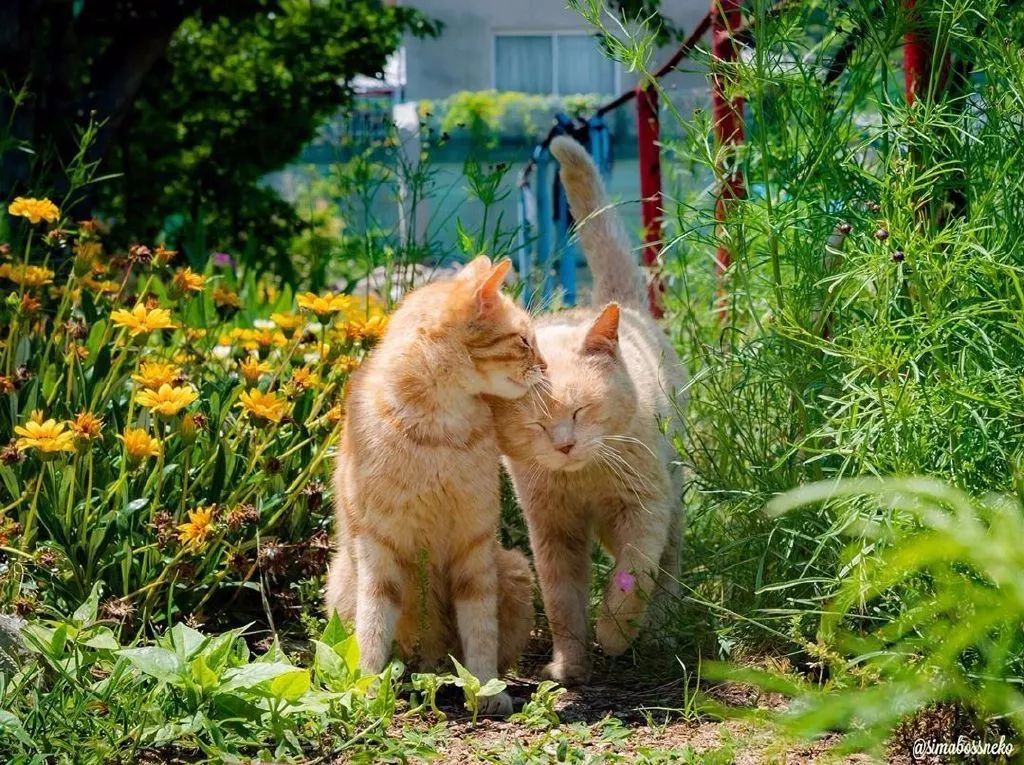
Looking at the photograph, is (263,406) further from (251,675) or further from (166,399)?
(251,675)

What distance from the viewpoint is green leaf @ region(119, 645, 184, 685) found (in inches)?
107

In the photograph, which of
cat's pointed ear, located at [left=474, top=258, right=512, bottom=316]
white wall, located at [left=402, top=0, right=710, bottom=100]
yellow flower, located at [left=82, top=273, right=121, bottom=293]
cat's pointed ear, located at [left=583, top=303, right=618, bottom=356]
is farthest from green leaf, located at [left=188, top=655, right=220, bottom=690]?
white wall, located at [left=402, top=0, right=710, bottom=100]

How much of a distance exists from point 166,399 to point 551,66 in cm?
1432

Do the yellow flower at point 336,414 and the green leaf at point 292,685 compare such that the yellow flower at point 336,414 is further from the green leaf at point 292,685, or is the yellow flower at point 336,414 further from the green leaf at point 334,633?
the green leaf at point 292,685

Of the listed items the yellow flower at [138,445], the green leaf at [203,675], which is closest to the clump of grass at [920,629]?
the green leaf at [203,675]

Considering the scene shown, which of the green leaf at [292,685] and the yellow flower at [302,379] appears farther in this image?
the yellow flower at [302,379]

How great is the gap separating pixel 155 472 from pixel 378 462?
0.71 m

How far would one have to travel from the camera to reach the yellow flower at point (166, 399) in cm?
321

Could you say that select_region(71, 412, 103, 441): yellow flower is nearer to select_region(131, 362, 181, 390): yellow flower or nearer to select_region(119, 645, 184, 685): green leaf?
select_region(131, 362, 181, 390): yellow flower

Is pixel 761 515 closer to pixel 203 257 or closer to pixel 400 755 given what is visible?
pixel 400 755

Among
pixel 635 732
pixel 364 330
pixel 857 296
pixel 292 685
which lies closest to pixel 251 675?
pixel 292 685

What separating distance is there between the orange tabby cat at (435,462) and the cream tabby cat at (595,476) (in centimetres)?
13

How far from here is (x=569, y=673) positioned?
139 inches

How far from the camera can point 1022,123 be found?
2.94 meters
